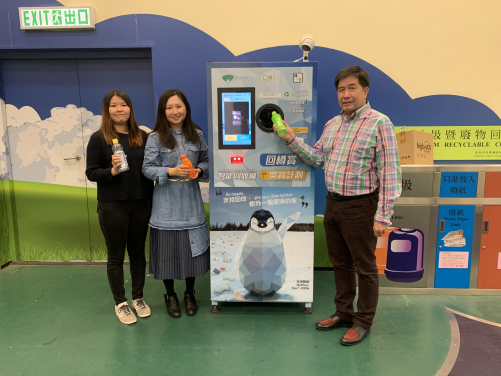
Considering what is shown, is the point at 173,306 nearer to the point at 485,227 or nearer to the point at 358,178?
the point at 358,178

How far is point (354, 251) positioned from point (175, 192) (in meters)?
1.30

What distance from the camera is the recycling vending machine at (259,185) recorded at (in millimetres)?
2367

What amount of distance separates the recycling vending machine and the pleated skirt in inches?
7.4

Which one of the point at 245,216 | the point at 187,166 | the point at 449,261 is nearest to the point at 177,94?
the point at 187,166

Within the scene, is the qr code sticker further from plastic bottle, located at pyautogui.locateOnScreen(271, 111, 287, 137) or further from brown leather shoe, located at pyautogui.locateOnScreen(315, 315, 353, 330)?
brown leather shoe, located at pyautogui.locateOnScreen(315, 315, 353, 330)

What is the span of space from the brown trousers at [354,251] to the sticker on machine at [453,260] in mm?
1097

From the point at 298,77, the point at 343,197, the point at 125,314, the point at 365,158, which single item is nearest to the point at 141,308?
the point at 125,314

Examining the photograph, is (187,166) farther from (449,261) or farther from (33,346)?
(449,261)

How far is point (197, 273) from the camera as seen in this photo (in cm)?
256

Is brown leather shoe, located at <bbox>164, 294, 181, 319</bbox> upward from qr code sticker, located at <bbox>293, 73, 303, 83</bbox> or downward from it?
downward

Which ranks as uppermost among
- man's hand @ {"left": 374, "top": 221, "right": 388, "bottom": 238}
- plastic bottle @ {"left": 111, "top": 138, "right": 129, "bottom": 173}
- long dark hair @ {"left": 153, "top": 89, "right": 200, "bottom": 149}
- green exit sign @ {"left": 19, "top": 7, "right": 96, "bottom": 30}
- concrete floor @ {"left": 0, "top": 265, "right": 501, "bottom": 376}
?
green exit sign @ {"left": 19, "top": 7, "right": 96, "bottom": 30}

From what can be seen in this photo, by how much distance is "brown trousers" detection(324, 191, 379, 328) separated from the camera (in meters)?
2.13

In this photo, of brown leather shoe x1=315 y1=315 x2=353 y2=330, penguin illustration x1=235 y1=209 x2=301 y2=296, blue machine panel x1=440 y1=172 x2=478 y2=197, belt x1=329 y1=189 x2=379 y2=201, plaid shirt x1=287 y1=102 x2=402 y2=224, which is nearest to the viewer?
plaid shirt x1=287 y1=102 x2=402 y2=224

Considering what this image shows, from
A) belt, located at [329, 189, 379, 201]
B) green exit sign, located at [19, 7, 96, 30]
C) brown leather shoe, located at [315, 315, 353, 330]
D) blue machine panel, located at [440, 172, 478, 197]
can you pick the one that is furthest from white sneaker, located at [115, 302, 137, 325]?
blue machine panel, located at [440, 172, 478, 197]
